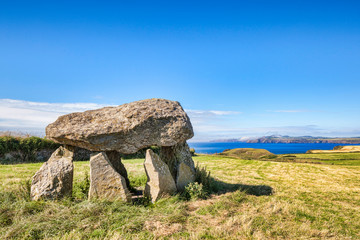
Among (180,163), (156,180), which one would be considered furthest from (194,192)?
(156,180)

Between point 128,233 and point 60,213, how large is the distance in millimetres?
2291

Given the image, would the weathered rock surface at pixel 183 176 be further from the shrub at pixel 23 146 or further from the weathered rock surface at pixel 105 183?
the shrub at pixel 23 146

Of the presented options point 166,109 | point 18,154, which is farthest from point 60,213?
point 18,154

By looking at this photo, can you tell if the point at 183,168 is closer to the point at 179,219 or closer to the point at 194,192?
the point at 194,192

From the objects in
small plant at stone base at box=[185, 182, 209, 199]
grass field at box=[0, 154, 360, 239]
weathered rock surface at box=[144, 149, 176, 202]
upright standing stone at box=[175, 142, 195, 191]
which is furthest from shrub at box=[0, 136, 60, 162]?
small plant at stone base at box=[185, 182, 209, 199]

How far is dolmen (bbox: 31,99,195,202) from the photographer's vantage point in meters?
7.39

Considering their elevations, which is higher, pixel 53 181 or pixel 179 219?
pixel 53 181

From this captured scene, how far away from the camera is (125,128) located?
7.80 metres

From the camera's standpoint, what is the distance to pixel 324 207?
8.24m

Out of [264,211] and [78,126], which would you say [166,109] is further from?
[264,211]

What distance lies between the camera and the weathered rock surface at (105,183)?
727 centimetres

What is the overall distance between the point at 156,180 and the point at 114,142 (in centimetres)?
207

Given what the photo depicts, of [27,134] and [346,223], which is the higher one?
[27,134]

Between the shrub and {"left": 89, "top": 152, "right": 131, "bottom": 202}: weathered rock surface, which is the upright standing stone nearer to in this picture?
{"left": 89, "top": 152, "right": 131, "bottom": 202}: weathered rock surface
